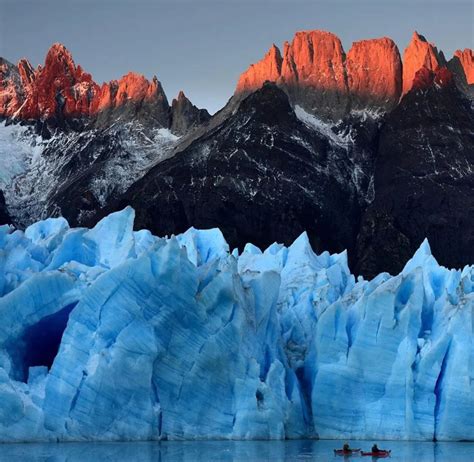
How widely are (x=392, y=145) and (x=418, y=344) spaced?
178 ft

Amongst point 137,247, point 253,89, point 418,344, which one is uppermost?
point 253,89

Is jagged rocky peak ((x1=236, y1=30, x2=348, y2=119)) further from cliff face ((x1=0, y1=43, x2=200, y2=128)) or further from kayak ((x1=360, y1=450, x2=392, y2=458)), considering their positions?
kayak ((x1=360, y1=450, x2=392, y2=458))

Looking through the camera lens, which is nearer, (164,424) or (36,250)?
(164,424)

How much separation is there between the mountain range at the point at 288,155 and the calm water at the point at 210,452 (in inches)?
1733

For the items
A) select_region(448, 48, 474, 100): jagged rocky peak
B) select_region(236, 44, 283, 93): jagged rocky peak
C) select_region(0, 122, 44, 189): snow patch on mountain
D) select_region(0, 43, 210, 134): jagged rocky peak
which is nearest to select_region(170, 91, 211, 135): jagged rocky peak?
select_region(0, 43, 210, 134): jagged rocky peak

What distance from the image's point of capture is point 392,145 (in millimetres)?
94750

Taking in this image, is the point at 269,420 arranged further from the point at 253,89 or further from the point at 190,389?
the point at 253,89

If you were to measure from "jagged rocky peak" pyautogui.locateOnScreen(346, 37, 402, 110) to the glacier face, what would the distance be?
5648cm

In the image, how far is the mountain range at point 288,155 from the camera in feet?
289

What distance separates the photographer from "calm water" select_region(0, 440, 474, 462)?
35750mm

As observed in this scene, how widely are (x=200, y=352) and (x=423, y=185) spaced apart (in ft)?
170

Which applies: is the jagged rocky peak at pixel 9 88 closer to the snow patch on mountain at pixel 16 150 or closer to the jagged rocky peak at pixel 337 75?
the snow patch on mountain at pixel 16 150

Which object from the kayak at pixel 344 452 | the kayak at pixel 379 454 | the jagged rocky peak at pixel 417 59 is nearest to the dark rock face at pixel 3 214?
the jagged rocky peak at pixel 417 59

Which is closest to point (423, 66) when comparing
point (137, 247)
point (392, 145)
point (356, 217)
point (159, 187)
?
point (392, 145)
